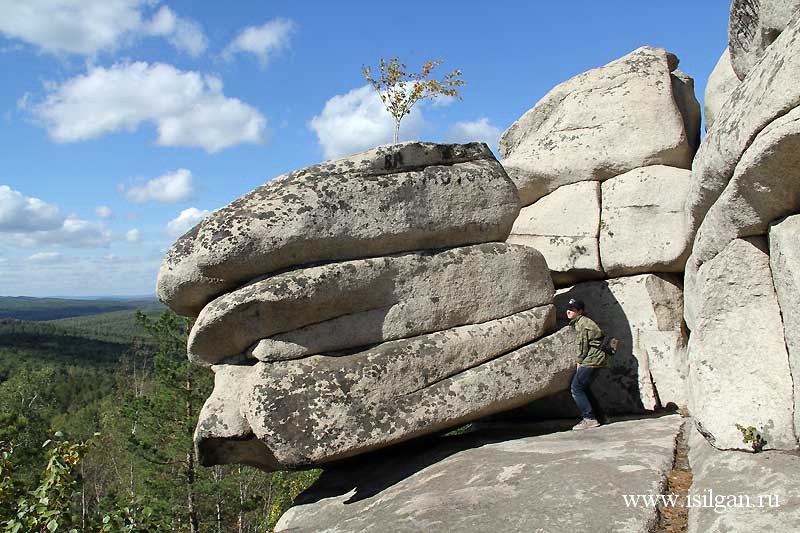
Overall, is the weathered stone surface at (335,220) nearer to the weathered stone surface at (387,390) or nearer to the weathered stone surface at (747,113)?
the weathered stone surface at (387,390)

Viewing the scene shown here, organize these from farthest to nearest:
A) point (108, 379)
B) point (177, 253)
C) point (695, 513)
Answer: point (108, 379) < point (177, 253) < point (695, 513)

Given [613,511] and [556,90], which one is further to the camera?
[556,90]

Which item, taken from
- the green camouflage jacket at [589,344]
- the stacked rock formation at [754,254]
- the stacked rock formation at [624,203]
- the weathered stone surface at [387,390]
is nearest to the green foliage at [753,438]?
the stacked rock formation at [754,254]

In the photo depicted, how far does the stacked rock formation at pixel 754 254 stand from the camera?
655 centimetres

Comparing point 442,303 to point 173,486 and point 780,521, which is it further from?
point 173,486

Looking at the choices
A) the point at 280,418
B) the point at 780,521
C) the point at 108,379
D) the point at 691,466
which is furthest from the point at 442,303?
the point at 108,379

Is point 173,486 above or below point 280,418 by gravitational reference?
below

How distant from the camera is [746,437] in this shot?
6.97 m

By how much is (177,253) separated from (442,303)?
Result: 3.90 metres

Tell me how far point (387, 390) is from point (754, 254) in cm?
497

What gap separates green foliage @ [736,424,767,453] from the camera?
6.89m

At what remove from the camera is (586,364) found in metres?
9.43

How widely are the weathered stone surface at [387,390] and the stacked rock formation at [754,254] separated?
2216mm

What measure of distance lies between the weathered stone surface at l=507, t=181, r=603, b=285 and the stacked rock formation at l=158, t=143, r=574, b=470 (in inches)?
89.0
